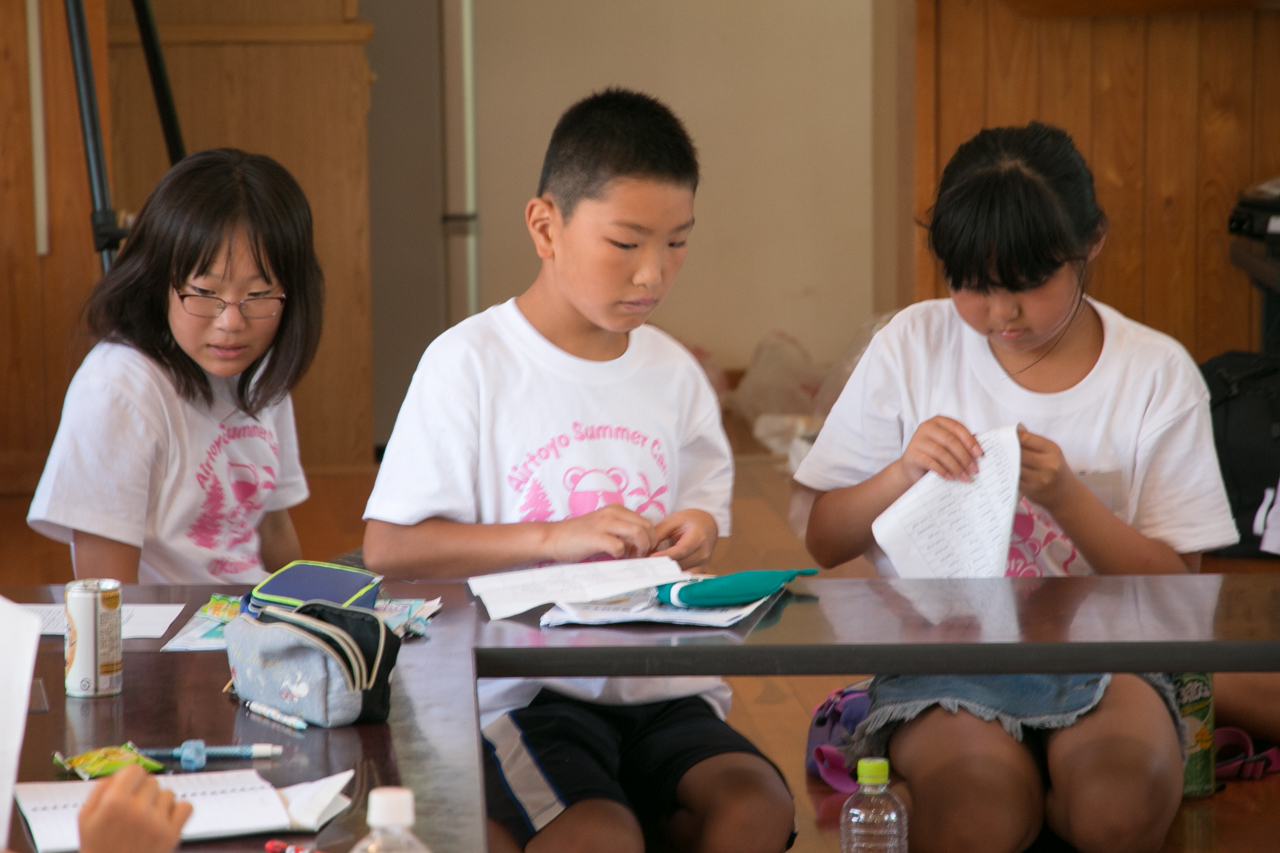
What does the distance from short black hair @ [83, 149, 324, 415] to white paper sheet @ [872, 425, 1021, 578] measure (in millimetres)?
735

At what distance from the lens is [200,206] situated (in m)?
1.57

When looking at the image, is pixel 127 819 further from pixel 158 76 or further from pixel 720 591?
pixel 158 76

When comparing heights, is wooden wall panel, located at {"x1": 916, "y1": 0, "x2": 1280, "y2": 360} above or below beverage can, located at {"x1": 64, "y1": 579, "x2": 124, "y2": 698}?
above

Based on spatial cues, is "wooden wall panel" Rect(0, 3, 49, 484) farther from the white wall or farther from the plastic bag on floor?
the plastic bag on floor

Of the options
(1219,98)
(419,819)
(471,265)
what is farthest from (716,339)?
(419,819)

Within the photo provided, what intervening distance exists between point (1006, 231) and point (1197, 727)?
0.72 metres

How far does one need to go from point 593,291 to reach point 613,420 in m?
0.15

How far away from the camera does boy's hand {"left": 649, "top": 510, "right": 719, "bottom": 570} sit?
1354 millimetres

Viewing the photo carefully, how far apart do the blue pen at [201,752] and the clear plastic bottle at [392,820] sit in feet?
0.62

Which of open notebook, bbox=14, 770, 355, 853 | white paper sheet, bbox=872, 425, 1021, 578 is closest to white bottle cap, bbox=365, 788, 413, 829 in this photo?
open notebook, bbox=14, 770, 355, 853

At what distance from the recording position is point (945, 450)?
56.7 inches

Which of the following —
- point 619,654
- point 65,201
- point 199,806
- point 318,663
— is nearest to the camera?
point 199,806

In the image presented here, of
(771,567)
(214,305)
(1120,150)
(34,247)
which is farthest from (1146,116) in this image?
(34,247)

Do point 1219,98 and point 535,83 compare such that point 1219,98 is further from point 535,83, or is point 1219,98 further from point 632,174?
point 535,83
